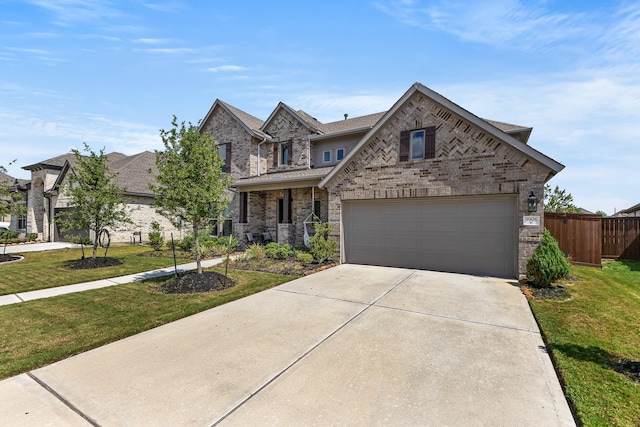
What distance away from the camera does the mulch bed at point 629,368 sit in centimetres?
339

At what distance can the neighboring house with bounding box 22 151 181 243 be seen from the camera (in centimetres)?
1866

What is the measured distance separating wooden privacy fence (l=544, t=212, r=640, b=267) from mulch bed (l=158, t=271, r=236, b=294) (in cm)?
1257

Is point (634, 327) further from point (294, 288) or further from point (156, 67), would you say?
point (156, 67)

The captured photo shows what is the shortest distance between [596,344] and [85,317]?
8914 millimetres

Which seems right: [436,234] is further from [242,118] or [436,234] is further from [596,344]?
[242,118]

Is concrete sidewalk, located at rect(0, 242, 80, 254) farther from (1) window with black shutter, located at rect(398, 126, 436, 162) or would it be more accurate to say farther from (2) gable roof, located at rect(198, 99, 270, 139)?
(1) window with black shutter, located at rect(398, 126, 436, 162)

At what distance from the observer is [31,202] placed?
23.2m

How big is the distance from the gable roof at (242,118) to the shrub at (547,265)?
48.1 ft

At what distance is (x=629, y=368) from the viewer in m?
3.57

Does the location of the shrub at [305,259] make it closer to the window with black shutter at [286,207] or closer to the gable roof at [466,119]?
the gable roof at [466,119]

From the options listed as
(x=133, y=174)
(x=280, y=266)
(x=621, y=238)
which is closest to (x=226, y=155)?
(x=133, y=174)

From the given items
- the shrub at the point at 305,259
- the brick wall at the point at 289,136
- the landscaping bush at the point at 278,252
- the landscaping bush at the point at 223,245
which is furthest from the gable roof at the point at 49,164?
the shrub at the point at 305,259

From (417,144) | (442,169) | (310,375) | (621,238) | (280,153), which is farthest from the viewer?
(280,153)

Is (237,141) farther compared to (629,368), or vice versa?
(237,141)
